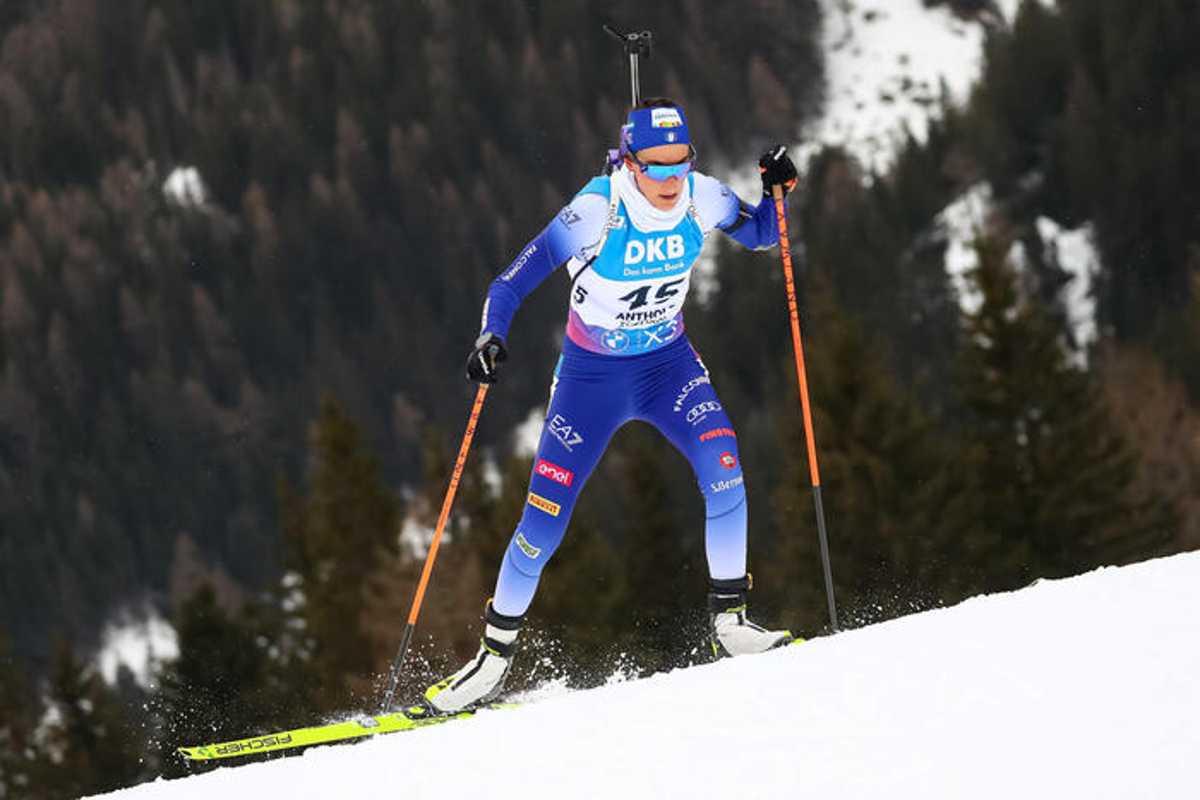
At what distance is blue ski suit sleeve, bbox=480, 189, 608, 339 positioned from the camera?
6.19 meters

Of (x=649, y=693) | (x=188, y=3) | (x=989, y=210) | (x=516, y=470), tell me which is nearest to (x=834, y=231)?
(x=989, y=210)

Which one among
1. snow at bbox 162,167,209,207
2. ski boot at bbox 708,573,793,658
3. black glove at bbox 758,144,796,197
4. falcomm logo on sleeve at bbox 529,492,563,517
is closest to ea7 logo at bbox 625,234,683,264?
black glove at bbox 758,144,796,197

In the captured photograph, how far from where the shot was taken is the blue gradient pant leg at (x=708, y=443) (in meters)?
6.36

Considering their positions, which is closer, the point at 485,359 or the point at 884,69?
the point at 485,359

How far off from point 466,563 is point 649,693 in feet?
96.2

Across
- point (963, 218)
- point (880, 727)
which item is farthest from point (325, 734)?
point (963, 218)

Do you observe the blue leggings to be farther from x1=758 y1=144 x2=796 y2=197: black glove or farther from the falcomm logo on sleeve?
x1=758 y1=144 x2=796 y2=197: black glove

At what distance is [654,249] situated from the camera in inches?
247

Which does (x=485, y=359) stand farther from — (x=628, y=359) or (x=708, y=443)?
(x=708, y=443)

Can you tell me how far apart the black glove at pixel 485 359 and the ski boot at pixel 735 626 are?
1453 millimetres

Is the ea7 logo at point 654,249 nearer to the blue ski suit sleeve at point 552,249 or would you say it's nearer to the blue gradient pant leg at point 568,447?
the blue ski suit sleeve at point 552,249

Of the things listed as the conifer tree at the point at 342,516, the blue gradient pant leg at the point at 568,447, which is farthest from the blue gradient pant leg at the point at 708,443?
the conifer tree at the point at 342,516

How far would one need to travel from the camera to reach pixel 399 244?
12900cm

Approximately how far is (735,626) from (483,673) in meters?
1.16
